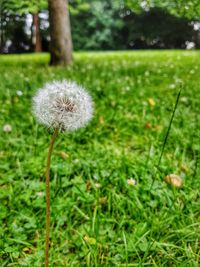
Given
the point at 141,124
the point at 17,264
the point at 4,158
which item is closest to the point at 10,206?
the point at 17,264

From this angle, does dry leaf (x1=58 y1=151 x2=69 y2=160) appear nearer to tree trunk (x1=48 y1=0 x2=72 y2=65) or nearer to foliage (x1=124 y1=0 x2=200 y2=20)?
foliage (x1=124 y1=0 x2=200 y2=20)

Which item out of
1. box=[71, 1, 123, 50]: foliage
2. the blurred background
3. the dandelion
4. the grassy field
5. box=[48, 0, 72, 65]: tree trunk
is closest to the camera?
the dandelion

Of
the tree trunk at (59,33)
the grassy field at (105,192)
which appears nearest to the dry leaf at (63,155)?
the grassy field at (105,192)

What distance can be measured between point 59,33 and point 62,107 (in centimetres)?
766

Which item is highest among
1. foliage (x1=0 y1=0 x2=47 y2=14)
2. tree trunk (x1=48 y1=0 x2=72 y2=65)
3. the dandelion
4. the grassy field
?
foliage (x1=0 y1=0 x2=47 y2=14)

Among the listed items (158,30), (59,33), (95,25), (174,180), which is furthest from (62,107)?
(158,30)

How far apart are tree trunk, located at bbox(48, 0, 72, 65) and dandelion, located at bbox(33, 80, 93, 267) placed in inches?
285

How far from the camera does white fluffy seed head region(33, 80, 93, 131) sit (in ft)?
4.60

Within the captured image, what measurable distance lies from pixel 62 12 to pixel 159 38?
29.7 metres

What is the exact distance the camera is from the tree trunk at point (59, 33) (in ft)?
27.4

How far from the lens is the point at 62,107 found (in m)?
1.42

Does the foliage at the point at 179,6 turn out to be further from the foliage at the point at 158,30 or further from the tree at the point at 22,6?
the foliage at the point at 158,30

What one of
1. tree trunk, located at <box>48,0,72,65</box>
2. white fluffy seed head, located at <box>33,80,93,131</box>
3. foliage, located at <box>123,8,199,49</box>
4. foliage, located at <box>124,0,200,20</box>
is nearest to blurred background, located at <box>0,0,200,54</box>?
foliage, located at <box>123,8,199,49</box>

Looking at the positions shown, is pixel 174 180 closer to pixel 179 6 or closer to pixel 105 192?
pixel 105 192
